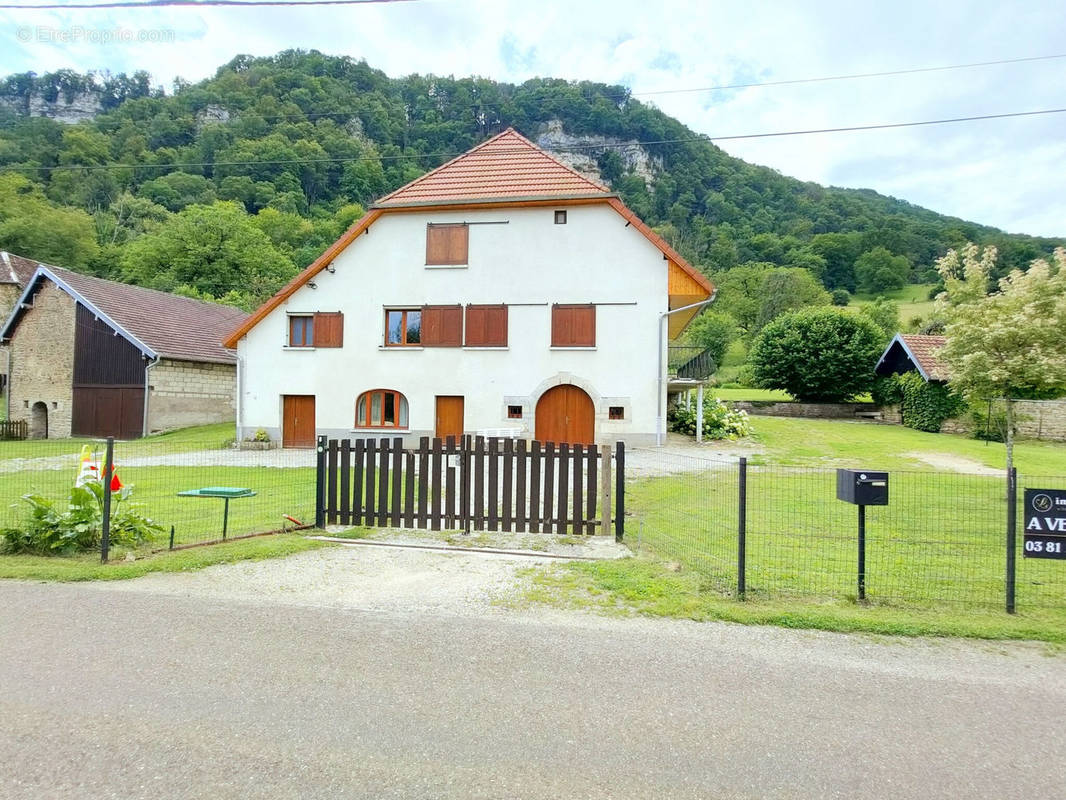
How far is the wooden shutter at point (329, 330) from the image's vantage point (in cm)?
2253

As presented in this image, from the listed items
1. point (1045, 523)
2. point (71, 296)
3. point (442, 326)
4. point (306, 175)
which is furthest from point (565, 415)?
point (306, 175)

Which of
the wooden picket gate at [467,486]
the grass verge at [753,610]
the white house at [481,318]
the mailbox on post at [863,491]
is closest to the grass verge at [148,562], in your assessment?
the wooden picket gate at [467,486]

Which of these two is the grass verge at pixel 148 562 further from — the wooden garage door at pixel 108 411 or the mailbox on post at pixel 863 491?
the wooden garage door at pixel 108 411

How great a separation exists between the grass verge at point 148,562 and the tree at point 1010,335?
1251 cm

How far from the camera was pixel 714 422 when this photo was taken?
23250 mm

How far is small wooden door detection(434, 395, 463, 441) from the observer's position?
22.1m

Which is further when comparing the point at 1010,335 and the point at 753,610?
the point at 1010,335

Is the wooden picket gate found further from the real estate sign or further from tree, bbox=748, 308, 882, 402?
tree, bbox=748, 308, 882, 402

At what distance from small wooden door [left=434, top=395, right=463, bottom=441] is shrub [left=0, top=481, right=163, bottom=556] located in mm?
15050

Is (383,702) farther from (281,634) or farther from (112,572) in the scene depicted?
(112,572)

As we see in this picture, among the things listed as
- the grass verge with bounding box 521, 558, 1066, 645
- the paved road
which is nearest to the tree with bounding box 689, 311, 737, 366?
the grass verge with bounding box 521, 558, 1066, 645

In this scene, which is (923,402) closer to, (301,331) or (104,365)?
(301,331)

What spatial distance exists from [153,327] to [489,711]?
30816 millimetres

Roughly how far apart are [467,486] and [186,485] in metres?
8.12
